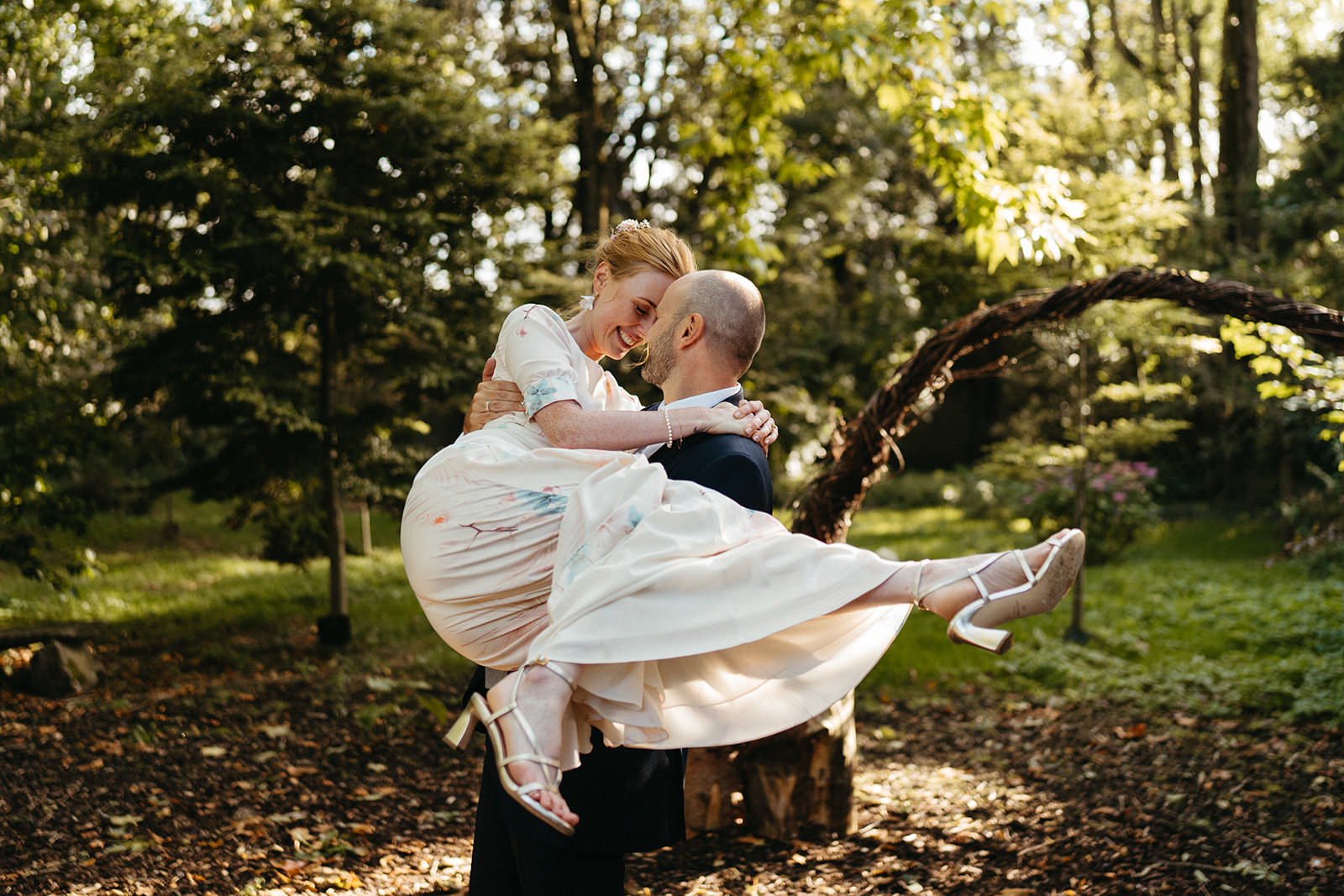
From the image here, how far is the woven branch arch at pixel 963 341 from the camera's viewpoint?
3271 millimetres

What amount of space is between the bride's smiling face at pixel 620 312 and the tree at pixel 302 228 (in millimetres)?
3982

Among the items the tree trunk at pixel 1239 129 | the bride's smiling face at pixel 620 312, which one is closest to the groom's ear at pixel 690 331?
the bride's smiling face at pixel 620 312

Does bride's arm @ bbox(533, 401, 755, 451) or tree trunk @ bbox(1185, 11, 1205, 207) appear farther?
tree trunk @ bbox(1185, 11, 1205, 207)

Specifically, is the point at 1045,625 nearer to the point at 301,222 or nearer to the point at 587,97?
the point at 301,222

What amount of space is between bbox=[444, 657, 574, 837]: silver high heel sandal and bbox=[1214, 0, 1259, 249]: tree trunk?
13.5m

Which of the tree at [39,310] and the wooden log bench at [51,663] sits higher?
the tree at [39,310]

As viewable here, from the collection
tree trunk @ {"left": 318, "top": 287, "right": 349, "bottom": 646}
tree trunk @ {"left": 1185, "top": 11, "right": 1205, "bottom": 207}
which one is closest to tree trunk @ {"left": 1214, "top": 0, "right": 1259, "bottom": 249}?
tree trunk @ {"left": 1185, "top": 11, "right": 1205, "bottom": 207}

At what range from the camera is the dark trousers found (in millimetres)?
2371

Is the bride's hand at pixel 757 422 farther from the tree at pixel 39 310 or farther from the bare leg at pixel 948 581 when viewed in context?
the tree at pixel 39 310

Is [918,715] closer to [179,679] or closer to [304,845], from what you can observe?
[304,845]

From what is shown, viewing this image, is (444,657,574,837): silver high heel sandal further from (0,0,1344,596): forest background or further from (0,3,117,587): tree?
(0,3,117,587): tree

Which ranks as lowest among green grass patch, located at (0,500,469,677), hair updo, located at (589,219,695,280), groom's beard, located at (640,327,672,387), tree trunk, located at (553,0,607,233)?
green grass patch, located at (0,500,469,677)

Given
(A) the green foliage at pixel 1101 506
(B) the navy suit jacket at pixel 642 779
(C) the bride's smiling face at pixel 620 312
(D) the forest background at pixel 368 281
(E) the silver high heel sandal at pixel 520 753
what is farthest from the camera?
(A) the green foliage at pixel 1101 506

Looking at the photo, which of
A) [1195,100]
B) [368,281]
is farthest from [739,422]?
[1195,100]
